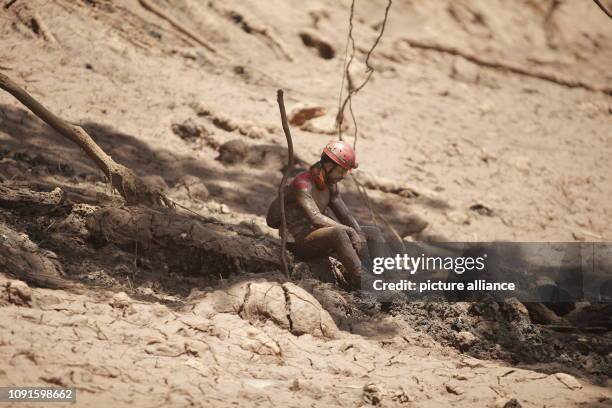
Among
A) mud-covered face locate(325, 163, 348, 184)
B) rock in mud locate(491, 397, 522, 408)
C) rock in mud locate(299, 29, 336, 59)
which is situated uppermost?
rock in mud locate(299, 29, 336, 59)

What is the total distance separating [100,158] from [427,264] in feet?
9.82

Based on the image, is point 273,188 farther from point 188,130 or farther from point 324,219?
point 324,219

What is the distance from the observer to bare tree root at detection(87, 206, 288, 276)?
15.1ft

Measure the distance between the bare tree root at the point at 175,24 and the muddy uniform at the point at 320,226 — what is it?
16.7 feet

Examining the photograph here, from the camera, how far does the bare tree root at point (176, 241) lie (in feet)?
15.1

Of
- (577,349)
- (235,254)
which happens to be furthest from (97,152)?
(577,349)

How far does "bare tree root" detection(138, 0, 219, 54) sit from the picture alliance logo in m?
5.16

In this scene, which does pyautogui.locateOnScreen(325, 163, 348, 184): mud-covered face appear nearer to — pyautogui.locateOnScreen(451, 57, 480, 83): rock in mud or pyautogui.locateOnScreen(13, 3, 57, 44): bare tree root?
pyautogui.locateOnScreen(13, 3, 57, 44): bare tree root

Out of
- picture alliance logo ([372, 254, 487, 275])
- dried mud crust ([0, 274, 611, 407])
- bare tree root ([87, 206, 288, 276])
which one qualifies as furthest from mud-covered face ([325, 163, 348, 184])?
dried mud crust ([0, 274, 611, 407])

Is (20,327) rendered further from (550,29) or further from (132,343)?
(550,29)

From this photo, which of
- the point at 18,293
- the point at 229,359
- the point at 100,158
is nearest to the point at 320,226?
the point at 229,359

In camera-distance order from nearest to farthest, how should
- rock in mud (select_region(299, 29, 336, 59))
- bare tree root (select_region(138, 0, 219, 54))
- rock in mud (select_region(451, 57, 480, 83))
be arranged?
1. bare tree root (select_region(138, 0, 219, 54))
2. rock in mud (select_region(299, 29, 336, 59))
3. rock in mud (select_region(451, 57, 480, 83))

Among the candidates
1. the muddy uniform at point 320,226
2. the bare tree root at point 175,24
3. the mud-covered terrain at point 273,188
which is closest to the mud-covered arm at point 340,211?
the muddy uniform at point 320,226

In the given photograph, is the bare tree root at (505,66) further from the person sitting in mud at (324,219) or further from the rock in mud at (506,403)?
the rock in mud at (506,403)
